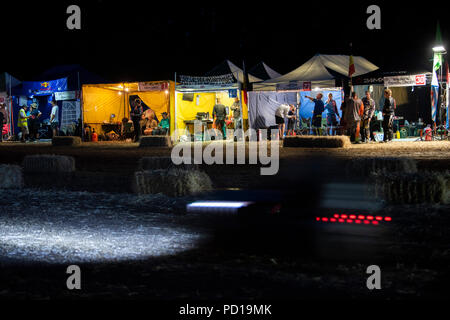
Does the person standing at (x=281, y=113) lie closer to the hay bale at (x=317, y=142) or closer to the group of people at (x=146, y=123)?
the hay bale at (x=317, y=142)

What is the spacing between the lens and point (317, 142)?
19094 millimetres

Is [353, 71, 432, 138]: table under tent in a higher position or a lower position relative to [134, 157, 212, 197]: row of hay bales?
higher

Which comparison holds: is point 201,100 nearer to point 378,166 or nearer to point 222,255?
point 378,166

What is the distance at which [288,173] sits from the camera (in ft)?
18.6

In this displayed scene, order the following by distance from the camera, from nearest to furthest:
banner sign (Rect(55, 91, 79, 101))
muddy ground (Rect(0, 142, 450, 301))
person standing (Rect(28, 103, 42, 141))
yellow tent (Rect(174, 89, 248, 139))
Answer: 1. muddy ground (Rect(0, 142, 450, 301))
2. yellow tent (Rect(174, 89, 248, 139))
3. banner sign (Rect(55, 91, 79, 101))
4. person standing (Rect(28, 103, 42, 141))

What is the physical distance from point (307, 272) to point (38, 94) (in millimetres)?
30631

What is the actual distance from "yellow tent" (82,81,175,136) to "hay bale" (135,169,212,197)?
20.4 metres

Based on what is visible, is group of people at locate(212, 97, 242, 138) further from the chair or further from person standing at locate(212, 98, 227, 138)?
the chair

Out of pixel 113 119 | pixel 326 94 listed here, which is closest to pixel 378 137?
pixel 326 94

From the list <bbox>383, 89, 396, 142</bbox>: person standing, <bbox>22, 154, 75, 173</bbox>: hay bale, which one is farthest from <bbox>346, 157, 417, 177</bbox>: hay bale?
<bbox>383, 89, 396, 142</bbox>: person standing

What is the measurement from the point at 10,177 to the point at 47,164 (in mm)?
2294

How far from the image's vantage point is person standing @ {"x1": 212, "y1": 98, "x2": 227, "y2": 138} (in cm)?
2500

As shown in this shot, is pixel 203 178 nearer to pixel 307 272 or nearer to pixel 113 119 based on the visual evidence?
pixel 307 272
